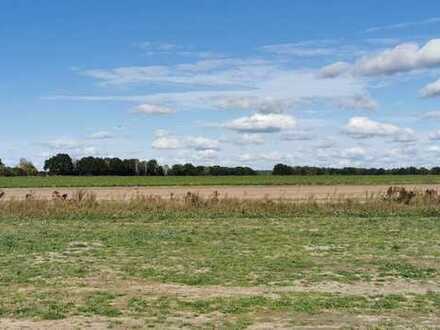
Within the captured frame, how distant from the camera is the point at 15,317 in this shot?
8961 mm

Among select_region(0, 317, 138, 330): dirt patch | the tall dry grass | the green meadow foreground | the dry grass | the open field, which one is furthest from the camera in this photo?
the open field

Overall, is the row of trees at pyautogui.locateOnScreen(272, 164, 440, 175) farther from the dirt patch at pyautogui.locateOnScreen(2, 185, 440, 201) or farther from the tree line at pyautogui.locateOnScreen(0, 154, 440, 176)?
the dirt patch at pyautogui.locateOnScreen(2, 185, 440, 201)

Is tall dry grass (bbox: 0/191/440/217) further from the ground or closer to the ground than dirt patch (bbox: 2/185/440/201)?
closer to the ground

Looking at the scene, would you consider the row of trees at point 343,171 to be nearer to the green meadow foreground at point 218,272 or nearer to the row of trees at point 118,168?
the row of trees at point 118,168

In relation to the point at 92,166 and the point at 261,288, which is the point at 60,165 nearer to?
the point at 92,166

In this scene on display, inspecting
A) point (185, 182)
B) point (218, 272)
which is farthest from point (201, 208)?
point (185, 182)

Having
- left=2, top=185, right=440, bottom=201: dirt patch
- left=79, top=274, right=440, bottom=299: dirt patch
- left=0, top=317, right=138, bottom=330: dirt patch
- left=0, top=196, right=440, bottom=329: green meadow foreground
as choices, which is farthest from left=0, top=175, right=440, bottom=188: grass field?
left=0, top=317, right=138, bottom=330: dirt patch

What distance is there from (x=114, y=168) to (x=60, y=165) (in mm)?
10495

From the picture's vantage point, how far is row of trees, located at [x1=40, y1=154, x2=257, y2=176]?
425ft

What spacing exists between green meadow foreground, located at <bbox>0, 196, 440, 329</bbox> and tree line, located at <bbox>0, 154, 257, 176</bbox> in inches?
4055

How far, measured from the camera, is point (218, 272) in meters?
12.9

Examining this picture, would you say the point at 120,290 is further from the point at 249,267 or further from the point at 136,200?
the point at 136,200

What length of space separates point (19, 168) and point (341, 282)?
12797 cm

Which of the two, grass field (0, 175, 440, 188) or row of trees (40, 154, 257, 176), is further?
row of trees (40, 154, 257, 176)
